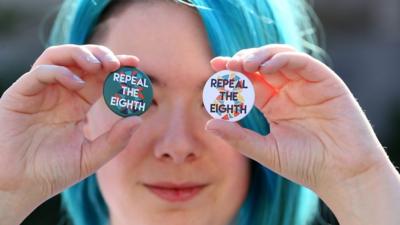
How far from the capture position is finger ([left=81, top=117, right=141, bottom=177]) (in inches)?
84.5

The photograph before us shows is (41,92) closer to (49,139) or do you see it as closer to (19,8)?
(49,139)

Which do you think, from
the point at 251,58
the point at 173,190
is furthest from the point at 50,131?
the point at 251,58

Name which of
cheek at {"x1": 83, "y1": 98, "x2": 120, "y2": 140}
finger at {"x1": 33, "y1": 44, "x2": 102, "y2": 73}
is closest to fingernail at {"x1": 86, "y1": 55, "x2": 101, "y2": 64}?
finger at {"x1": 33, "y1": 44, "x2": 102, "y2": 73}

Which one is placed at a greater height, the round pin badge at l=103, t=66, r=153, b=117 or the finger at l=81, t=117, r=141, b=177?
the round pin badge at l=103, t=66, r=153, b=117

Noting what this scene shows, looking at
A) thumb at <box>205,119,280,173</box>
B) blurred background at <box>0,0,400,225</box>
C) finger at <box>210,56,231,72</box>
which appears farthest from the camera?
blurred background at <box>0,0,400,225</box>

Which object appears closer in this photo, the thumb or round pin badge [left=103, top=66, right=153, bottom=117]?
the thumb

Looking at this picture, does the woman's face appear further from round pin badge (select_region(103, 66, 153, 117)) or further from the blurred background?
the blurred background

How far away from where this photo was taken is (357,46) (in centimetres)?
905

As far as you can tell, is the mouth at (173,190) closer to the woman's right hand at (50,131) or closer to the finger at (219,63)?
the woman's right hand at (50,131)

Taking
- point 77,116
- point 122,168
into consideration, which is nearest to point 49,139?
point 77,116

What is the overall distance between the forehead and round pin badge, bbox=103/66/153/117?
0.17m

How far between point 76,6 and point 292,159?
3.31 feet

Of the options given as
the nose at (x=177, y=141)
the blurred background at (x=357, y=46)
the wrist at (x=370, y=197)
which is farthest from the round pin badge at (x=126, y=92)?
the blurred background at (x=357, y=46)

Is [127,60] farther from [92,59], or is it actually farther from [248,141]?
[248,141]
